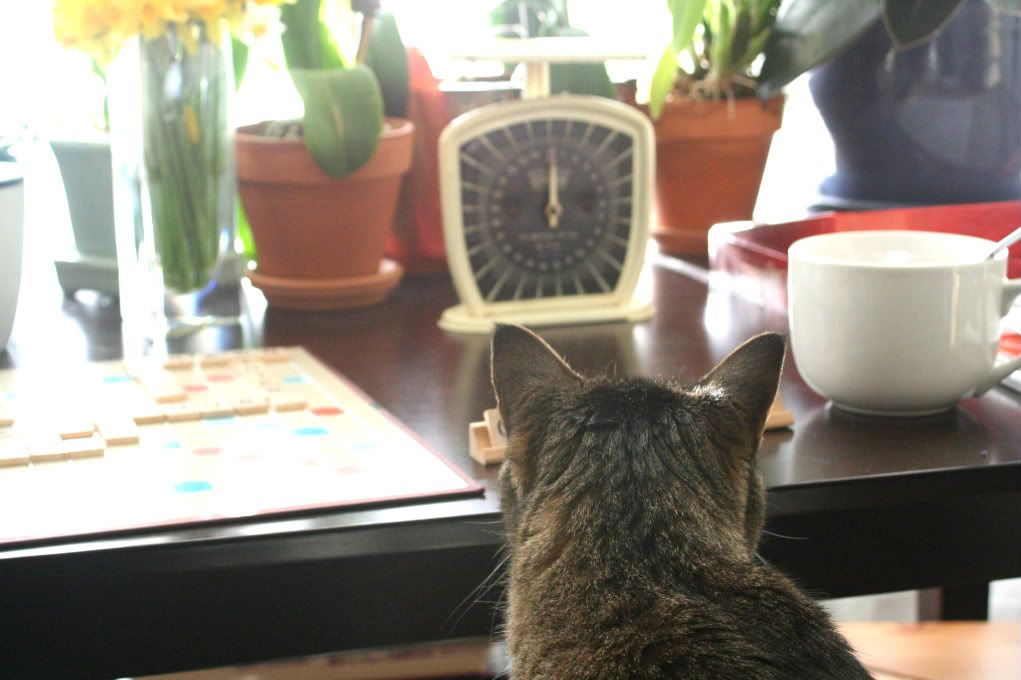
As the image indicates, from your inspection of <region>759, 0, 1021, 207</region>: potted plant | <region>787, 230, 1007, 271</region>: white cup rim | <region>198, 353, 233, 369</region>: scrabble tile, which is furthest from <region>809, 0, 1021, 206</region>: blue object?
<region>198, 353, 233, 369</region>: scrabble tile

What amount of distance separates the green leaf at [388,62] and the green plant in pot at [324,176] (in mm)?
48

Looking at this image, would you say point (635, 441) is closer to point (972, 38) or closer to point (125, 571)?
point (125, 571)

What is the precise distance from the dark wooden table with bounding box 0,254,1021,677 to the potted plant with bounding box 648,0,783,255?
45 cm

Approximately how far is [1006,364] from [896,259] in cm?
13

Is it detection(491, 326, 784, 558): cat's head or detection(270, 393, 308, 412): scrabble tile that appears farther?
detection(270, 393, 308, 412): scrabble tile

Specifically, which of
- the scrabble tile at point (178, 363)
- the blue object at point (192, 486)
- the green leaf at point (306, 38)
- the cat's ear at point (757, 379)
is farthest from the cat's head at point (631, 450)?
the green leaf at point (306, 38)

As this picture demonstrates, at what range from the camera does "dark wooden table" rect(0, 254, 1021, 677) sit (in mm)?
726

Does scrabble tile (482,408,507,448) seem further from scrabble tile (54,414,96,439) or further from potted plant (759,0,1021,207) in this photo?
potted plant (759,0,1021,207)

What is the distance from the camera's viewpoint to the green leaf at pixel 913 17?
1.21 m

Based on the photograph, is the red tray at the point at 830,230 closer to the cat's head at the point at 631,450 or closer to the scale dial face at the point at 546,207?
the scale dial face at the point at 546,207

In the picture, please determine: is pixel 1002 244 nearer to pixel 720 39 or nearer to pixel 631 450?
pixel 631 450

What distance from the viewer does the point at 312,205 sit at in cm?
129

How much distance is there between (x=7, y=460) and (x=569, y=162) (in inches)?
23.5

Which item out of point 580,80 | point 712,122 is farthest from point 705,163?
point 580,80
